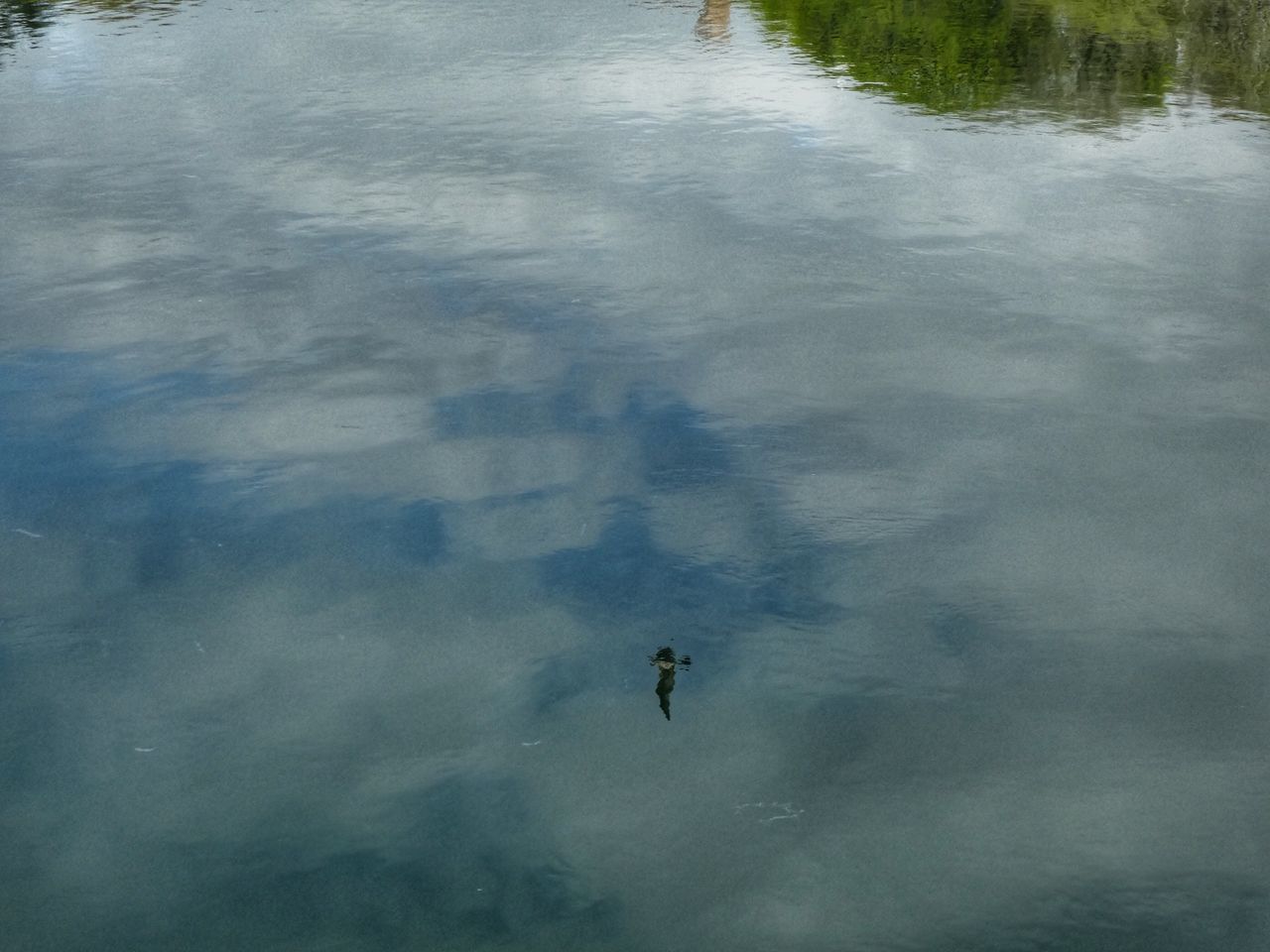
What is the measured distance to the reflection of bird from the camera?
25094 millimetres

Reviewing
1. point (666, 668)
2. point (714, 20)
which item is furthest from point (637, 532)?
point (714, 20)

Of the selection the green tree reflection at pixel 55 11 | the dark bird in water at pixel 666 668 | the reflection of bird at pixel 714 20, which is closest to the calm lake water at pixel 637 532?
the dark bird in water at pixel 666 668

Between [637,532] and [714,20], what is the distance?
18.1 meters

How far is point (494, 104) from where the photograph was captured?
20.5 metres

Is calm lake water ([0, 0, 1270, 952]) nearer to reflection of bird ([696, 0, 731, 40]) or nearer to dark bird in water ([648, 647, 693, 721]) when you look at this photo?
dark bird in water ([648, 647, 693, 721])

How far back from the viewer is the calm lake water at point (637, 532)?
23.6 ft

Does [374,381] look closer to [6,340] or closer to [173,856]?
[6,340]

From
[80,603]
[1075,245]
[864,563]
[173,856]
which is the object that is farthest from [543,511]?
[1075,245]

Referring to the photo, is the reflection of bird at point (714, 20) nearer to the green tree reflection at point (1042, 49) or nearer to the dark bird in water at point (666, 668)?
the green tree reflection at point (1042, 49)

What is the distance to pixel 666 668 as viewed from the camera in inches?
342

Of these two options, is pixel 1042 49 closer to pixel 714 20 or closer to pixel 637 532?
pixel 714 20

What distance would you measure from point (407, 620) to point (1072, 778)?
4.20 meters

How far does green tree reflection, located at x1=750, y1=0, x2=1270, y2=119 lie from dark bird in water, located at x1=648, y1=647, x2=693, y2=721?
44.8 feet

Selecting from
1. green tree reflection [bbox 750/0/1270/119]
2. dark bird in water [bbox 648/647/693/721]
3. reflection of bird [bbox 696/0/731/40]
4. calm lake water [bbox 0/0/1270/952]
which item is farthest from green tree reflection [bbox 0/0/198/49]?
dark bird in water [bbox 648/647/693/721]
